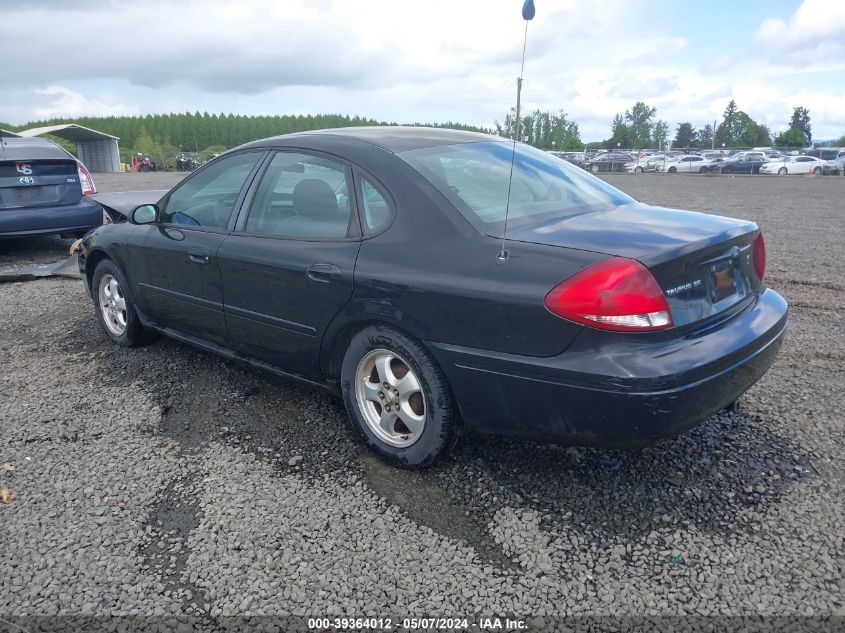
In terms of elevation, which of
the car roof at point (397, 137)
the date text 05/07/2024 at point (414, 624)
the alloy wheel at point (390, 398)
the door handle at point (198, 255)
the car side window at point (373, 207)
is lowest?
the date text 05/07/2024 at point (414, 624)

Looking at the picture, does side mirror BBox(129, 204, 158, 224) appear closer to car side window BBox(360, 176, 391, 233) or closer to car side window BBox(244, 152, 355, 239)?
car side window BBox(244, 152, 355, 239)

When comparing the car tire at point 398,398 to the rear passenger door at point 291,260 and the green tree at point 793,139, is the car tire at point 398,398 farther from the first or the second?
the green tree at point 793,139

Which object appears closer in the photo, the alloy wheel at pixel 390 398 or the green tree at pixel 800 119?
the alloy wheel at pixel 390 398

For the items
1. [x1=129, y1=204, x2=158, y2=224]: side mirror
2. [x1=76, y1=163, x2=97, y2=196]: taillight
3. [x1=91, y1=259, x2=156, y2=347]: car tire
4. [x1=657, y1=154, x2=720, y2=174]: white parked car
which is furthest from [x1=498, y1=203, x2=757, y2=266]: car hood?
[x1=657, y1=154, x2=720, y2=174]: white parked car

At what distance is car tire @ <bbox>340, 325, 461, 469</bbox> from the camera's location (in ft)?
9.79

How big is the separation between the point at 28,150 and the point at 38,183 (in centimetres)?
44

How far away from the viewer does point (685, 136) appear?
4222 inches

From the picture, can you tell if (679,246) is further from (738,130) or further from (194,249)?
(738,130)

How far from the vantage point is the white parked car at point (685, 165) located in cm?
4504

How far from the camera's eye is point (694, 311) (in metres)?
2.72

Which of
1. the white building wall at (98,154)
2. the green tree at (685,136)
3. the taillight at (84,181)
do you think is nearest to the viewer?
the taillight at (84,181)

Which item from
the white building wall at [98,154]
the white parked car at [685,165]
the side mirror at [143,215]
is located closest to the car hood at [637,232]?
the side mirror at [143,215]

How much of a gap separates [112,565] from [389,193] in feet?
6.33

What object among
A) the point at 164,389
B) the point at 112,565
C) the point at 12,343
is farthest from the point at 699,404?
the point at 12,343
